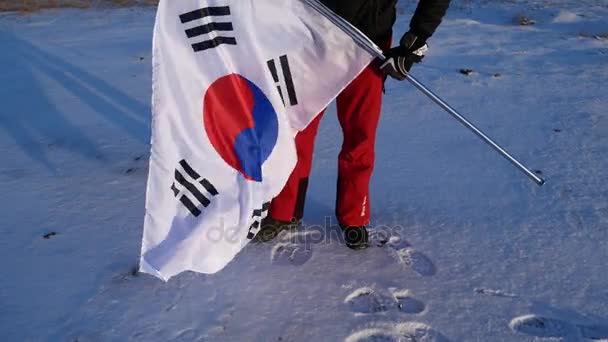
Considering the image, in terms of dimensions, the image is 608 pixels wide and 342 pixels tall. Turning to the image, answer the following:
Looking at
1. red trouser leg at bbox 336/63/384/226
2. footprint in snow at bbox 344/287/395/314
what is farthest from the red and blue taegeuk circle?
footprint in snow at bbox 344/287/395/314

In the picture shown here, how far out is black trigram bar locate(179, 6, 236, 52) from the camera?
6.41ft

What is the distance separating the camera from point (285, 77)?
2059 millimetres

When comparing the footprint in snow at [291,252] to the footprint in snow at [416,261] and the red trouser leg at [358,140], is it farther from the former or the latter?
the footprint in snow at [416,261]

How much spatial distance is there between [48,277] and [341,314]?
1243 mm

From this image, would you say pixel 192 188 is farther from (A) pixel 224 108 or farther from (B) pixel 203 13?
(B) pixel 203 13

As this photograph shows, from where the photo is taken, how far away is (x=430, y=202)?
2.65 meters

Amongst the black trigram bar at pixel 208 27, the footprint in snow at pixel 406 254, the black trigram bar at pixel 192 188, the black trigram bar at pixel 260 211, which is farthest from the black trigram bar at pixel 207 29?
the footprint in snow at pixel 406 254

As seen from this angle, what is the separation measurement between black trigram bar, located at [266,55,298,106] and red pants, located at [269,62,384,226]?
21 cm

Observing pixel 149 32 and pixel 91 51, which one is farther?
pixel 149 32

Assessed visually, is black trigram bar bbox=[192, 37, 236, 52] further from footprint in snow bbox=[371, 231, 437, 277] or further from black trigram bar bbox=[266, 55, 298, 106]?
footprint in snow bbox=[371, 231, 437, 277]

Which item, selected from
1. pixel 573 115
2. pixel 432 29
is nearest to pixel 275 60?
pixel 432 29

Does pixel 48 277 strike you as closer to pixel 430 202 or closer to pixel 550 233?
pixel 430 202

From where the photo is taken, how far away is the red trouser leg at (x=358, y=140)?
2148mm

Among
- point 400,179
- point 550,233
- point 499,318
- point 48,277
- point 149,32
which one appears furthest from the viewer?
point 149,32
